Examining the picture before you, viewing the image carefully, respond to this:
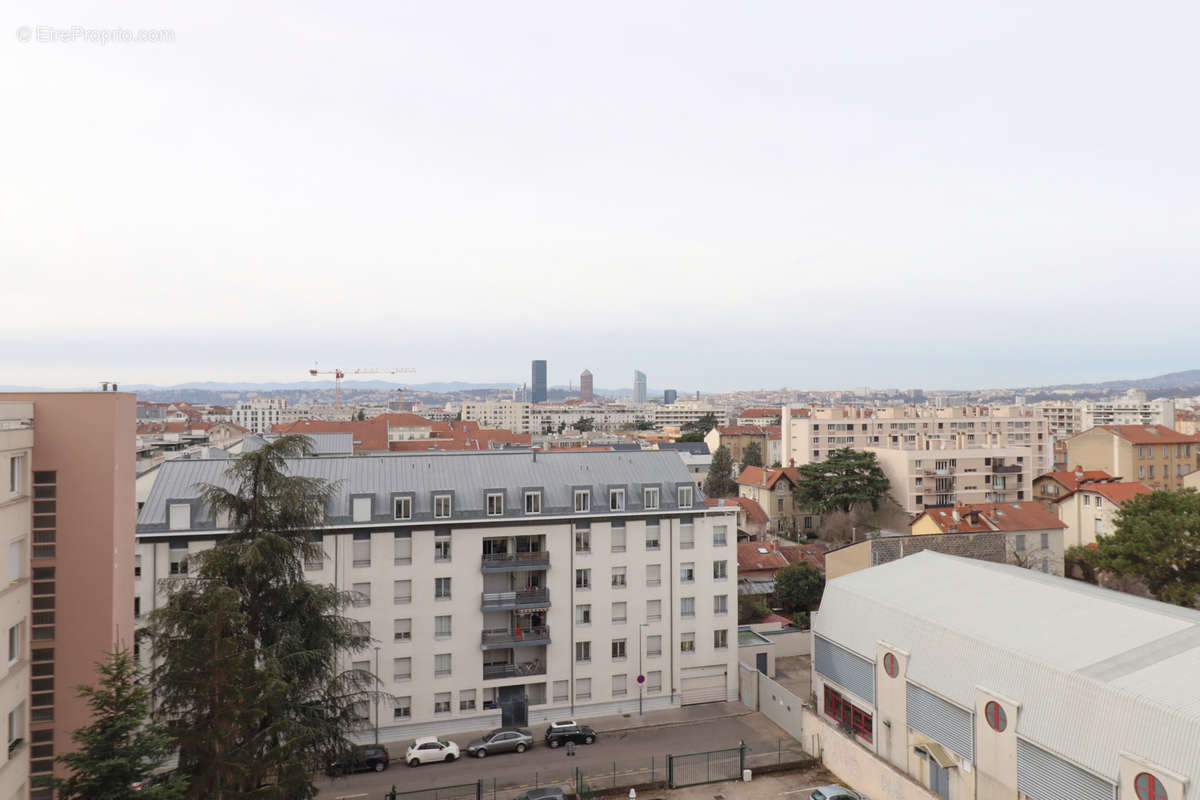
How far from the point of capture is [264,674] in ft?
55.7

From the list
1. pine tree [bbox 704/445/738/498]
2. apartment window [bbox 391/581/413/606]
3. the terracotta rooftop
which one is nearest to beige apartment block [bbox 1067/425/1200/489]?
the terracotta rooftop

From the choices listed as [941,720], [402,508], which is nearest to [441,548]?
[402,508]

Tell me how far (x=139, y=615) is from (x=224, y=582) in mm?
13789

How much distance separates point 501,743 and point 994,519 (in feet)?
128

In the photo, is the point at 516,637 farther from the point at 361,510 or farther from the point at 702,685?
the point at 702,685

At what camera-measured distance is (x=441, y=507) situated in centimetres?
3312

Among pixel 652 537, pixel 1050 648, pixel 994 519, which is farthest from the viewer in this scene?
pixel 994 519

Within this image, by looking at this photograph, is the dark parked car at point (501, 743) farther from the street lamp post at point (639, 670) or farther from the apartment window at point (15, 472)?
the apartment window at point (15, 472)

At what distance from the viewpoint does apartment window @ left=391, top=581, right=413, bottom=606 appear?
105 ft

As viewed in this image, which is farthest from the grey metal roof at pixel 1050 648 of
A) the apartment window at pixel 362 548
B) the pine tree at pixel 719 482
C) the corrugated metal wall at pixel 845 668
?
the pine tree at pixel 719 482

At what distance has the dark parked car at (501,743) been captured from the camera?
99.6 ft

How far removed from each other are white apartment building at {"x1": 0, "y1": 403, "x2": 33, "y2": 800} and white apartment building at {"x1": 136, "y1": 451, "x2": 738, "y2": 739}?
41.1ft

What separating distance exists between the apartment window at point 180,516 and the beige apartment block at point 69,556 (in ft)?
37.8

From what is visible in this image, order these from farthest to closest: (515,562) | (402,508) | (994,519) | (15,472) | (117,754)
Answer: (994,519)
(515,562)
(402,508)
(15,472)
(117,754)
